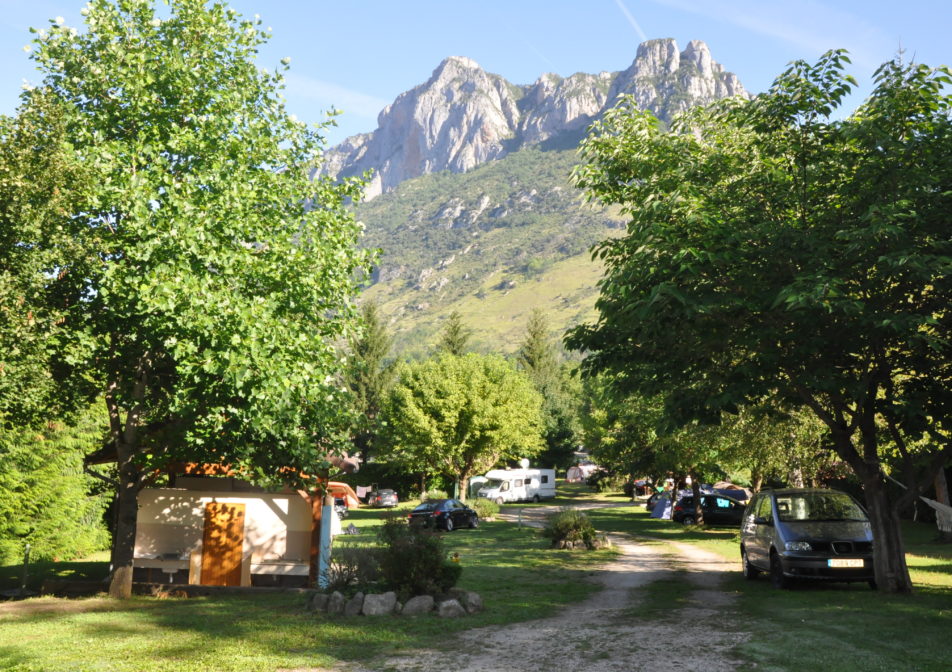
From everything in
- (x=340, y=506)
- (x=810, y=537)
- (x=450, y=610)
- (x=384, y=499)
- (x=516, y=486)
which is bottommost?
(x=450, y=610)

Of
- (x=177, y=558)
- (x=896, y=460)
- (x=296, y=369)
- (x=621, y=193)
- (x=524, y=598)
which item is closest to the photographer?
(x=296, y=369)

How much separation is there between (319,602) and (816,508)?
9362mm

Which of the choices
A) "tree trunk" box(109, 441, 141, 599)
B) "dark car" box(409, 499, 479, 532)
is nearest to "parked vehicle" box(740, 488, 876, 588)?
Result: "tree trunk" box(109, 441, 141, 599)

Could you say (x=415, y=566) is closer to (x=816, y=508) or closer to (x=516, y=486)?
(x=816, y=508)

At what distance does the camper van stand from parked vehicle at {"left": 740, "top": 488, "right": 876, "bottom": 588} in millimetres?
38801

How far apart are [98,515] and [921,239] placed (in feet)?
77.2

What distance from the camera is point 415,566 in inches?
504

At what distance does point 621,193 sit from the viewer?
15.1m

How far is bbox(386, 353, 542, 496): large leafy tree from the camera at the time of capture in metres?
48.1

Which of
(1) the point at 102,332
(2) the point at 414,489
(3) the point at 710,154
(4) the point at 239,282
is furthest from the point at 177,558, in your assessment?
(2) the point at 414,489

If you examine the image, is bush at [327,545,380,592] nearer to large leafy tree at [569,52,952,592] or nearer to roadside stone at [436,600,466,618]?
roadside stone at [436,600,466,618]

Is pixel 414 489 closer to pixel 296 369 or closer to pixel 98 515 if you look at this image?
pixel 98 515

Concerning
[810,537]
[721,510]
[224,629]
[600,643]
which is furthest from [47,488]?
[721,510]

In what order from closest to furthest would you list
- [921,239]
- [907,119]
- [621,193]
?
[921,239], [907,119], [621,193]
